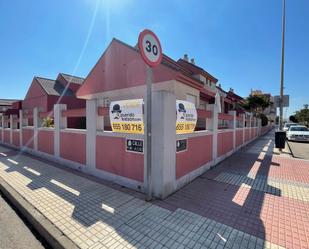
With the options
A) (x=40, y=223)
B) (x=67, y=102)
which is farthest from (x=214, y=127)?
(x=67, y=102)

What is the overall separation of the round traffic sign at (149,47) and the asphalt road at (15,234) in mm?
3470

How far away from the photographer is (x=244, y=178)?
5.46 meters

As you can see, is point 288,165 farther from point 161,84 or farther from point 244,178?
point 161,84

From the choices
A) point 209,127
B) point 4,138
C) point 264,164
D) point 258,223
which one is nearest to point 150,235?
point 258,223

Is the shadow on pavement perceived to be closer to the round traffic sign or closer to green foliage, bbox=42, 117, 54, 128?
the round traffic sign

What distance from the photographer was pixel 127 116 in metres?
4.43

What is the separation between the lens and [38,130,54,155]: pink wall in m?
7.45

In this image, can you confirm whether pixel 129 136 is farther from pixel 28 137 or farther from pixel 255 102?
pixel 255 102

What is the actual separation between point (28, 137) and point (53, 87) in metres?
12.4

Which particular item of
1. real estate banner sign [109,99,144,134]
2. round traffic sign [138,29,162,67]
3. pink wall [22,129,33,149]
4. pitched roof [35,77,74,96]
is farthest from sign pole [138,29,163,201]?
pitched roof [35,77,74,96]

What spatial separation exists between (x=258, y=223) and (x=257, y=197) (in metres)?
1.18

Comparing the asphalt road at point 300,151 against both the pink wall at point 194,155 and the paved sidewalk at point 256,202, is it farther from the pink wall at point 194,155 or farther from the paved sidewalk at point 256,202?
the pink wall at point 194,155

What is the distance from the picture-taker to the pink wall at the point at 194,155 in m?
4.55

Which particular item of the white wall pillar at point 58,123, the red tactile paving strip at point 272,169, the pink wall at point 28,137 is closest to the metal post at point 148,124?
the red tactile paving strip at point 272,169
